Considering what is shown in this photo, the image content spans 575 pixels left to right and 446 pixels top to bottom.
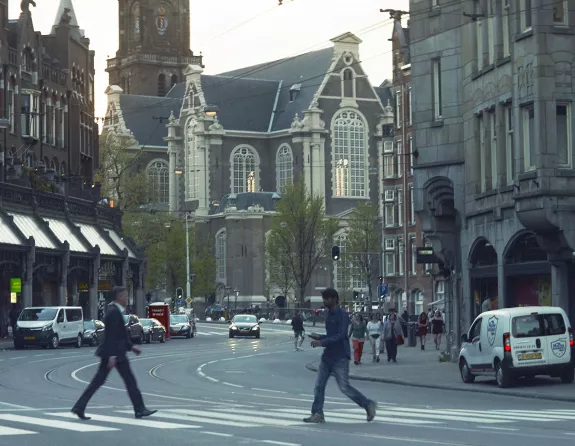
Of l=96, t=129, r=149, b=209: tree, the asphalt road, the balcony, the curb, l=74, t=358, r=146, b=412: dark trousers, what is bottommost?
the curb

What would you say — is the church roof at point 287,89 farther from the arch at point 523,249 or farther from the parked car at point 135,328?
the arch at point 523,249

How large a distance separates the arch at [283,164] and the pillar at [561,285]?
100557mm

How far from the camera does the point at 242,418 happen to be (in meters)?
18.0

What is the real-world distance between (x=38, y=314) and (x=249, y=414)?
120 feet

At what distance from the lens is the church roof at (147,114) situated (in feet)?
472

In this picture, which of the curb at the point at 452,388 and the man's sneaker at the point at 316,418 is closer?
the man's sneaker at the point at 316,418

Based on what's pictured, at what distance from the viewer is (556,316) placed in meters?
27.5

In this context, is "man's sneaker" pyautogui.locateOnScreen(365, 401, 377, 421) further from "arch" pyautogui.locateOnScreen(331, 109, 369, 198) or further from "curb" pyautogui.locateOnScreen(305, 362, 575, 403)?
"arch" pyautogui.locateOnScreen(331, 109, 369, 198)

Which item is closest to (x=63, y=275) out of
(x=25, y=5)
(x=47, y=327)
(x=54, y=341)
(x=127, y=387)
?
(x=54, y=341)

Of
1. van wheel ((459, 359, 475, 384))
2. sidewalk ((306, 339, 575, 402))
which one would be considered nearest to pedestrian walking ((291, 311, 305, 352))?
sidewalk ((306, 339, 575, 402))

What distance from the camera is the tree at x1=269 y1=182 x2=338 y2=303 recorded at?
4122 inches

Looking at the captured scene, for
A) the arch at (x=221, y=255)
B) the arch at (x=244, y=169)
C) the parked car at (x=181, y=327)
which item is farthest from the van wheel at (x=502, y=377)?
the arch at (x=244, y=169)

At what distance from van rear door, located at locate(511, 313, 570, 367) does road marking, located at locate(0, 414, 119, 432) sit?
449 inches

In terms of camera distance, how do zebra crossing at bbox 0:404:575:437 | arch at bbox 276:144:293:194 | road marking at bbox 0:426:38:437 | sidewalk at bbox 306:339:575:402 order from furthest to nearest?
arch at bbox 276:144:293:194 < sidewalk at bbox 306:339:575:402 < zebra crossing at bbox 0:404:575:437 < road marking at bbox 0:426:38:437
